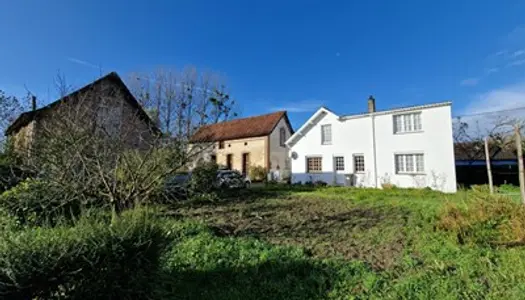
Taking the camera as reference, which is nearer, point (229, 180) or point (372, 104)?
point (229, 180)

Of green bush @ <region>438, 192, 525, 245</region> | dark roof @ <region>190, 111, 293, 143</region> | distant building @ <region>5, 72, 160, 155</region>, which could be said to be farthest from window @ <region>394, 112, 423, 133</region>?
distant building @ <region>5, 72, 160, 155</region>

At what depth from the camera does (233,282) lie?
4.18 meters

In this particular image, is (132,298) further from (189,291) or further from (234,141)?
(234,141)

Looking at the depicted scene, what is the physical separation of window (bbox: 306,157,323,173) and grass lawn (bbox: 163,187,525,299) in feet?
41.8

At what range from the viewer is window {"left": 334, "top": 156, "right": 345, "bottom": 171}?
752 inches

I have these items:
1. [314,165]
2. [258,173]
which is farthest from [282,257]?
[258,173]

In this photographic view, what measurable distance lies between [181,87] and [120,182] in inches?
155

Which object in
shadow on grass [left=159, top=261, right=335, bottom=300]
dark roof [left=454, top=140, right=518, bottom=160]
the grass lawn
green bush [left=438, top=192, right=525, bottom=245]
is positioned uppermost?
dark roof [left=454, top=140, right=518, bottom=160]

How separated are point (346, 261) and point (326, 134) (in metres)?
16.2

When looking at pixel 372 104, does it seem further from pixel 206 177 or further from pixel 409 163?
pixel 206 177

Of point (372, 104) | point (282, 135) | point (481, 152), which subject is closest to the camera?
point (372, 104)

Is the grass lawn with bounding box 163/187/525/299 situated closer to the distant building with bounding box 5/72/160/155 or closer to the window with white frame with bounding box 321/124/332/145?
the distant building with bounding box 5/72/160/155

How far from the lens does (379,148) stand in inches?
691

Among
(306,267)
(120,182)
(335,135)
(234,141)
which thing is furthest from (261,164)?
(306,267)
